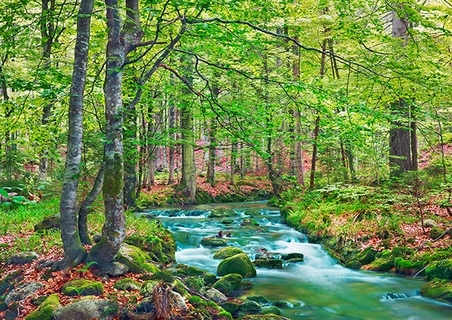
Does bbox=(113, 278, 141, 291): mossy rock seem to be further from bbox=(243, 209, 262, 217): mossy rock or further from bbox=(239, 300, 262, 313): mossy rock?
bbox=(243, 209, 262, 217): mossy rock

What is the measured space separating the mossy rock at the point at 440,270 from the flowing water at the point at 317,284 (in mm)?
312

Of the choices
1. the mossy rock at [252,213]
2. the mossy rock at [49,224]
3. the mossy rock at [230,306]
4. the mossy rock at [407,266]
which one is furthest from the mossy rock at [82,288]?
the mossy rock at [252,213]

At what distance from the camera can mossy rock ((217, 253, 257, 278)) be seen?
8898 mm

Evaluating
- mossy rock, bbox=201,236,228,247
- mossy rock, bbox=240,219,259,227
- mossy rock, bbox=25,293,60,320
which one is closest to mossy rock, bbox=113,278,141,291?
mossy rock, bbox=25,293,60,320

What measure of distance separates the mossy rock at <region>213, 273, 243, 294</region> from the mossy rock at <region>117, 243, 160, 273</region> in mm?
1327

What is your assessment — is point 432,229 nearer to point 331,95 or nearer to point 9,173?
point 331,95

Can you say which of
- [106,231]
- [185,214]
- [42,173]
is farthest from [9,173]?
[106,231]

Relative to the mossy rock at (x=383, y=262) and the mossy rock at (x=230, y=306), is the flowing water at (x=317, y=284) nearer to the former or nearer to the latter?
the mossy rock at (x=383, y=262)

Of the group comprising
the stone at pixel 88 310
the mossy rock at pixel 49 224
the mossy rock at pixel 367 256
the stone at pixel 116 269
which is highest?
the mossy rock at pixel 49 224

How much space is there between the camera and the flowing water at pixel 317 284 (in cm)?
721

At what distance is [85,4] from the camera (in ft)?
21.2

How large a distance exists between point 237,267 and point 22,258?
4.38 meters

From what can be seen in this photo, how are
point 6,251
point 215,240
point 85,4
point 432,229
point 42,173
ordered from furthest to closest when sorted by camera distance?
point 42,173 → point 215,240 → point 432,229 → point 6,251 → point 85,4

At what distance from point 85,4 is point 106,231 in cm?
374
